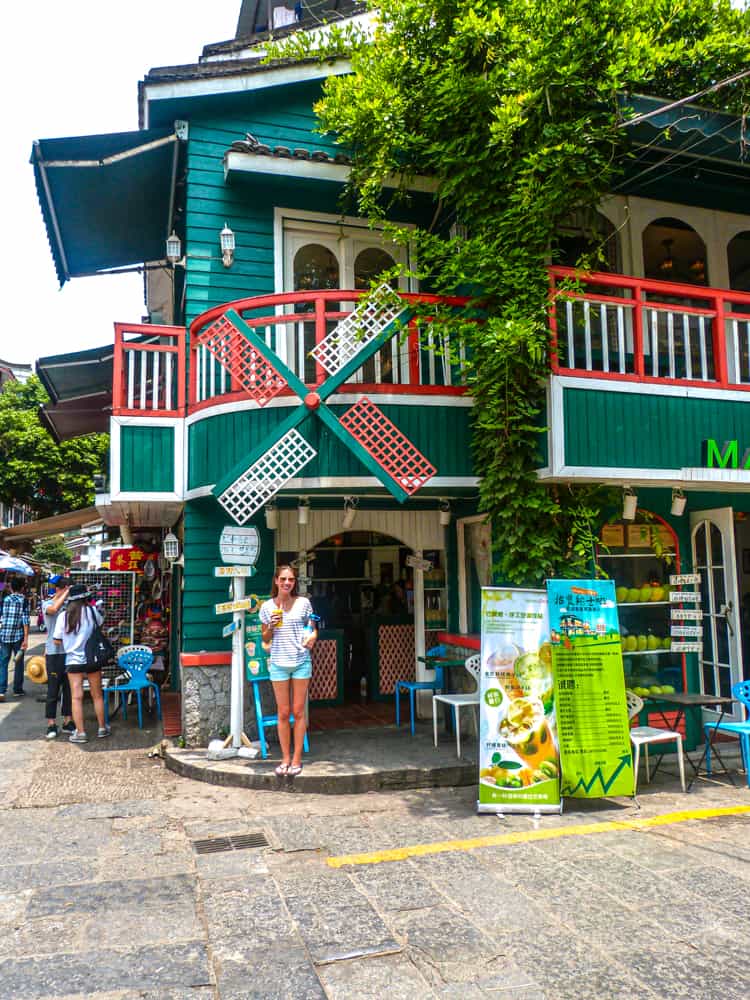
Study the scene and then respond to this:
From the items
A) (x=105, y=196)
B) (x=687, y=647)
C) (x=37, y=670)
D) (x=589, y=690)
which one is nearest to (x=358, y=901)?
(x=589, y=690)

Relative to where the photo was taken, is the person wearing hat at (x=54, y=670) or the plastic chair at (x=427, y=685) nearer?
the plastic chair at (x=427, y=685)

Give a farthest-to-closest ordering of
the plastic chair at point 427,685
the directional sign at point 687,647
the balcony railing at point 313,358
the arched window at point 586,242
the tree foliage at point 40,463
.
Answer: the tree foliage at point 40,463 < the arched window at point 586,242 < the plastic chair at point 427,685 < the directional sign at point 687,647 < the balcony railing at point 313,358

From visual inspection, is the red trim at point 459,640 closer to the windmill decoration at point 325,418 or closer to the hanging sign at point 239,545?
the windmill decoration at point 325,418

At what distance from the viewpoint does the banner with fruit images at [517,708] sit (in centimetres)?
628

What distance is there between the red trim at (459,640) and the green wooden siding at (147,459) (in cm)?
384

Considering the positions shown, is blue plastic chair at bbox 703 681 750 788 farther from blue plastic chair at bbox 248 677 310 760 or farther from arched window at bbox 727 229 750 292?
arched window at bbox 727 229 750 292

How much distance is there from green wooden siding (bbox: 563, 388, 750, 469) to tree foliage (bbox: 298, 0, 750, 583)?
0.37 metres

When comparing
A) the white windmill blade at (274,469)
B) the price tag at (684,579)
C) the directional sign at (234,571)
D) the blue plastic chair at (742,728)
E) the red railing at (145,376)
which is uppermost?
the red railing at (145,376)

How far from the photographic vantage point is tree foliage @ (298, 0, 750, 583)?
23.7ft

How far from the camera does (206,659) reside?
27.8 ft

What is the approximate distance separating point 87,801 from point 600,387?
6.26m

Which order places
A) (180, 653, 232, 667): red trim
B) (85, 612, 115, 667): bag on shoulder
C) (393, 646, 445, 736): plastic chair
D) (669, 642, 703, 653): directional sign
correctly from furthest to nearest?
(393, 646, 445, 736): plastic chair, (85, 612, 115, 667): bag on shoulder, (180, 653, 232, 667): red trim, (669, 642, 703, 653): directional sign

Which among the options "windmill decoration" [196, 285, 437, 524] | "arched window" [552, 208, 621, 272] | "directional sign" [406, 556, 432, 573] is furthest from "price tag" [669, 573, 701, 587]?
"arched window" [552, 208, 621, 272]

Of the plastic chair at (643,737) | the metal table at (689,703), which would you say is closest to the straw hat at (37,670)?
the plastic chair at (643,737)
